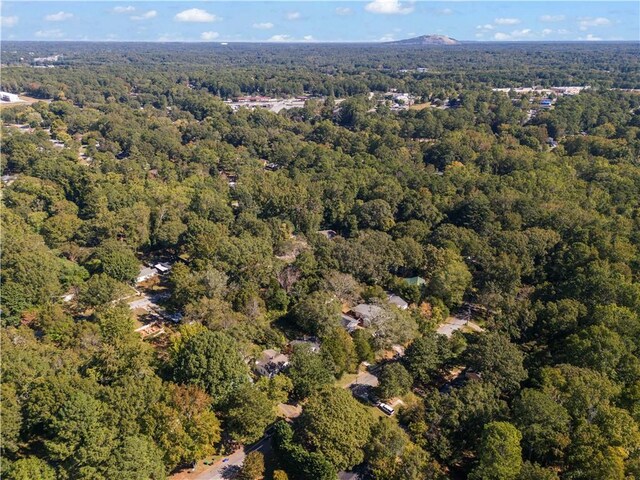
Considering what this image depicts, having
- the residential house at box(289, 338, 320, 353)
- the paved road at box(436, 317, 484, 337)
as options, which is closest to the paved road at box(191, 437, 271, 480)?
the residential house at box(289, 338, 320, 353)

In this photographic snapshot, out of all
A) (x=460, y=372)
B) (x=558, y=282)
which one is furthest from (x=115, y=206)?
(x=558, y=282)

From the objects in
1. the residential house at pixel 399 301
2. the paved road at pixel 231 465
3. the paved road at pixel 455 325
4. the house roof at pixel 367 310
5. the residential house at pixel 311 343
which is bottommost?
the paved road at pixel 231 465

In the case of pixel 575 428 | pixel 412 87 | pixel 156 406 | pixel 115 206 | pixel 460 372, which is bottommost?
pixel 460 372

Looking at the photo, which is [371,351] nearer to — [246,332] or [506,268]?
[246,332]

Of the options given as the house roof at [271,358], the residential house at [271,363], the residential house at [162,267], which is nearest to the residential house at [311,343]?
the house roof at [271,358]

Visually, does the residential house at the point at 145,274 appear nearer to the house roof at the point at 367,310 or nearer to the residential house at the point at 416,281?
the house roof at the point at 367,310

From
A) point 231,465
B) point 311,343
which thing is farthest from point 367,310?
point 231,465

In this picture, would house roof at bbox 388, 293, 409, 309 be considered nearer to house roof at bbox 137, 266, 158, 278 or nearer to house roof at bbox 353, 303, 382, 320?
house roof at bbox 353, 303, 382, 320

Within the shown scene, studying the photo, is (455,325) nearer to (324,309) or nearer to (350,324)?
(350,324)

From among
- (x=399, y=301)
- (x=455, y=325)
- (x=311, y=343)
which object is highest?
(x=399, y=301)
